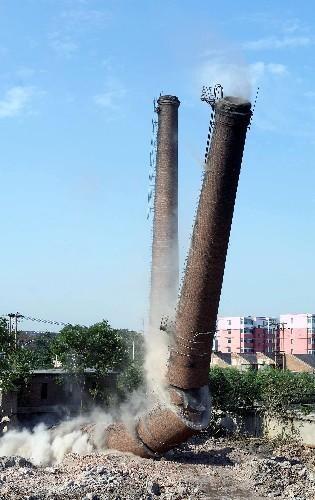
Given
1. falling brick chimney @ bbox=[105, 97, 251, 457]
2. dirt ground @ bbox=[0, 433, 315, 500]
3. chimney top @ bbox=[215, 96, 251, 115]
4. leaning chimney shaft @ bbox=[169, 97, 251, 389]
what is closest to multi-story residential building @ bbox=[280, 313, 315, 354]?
dirt ground @ bbox=[0, 433, 315, 500]

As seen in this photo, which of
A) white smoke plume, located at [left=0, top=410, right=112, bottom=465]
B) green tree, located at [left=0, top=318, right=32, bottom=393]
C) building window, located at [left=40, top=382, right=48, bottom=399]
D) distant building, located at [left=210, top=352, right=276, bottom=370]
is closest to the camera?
white smoke plume, located at [left=0, top=410, right=112, bottom=465]

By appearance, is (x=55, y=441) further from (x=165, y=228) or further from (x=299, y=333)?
(x=299, y=333)

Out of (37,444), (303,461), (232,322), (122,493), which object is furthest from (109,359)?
(232,322)

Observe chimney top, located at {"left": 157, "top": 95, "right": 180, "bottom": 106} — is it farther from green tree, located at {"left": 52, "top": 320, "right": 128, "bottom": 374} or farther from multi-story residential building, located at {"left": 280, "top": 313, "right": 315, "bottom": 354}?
multi-story residential building, located at {"left": 280, "top": 313, "right": 315, "bottom": 354}

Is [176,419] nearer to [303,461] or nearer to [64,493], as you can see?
[64,493]

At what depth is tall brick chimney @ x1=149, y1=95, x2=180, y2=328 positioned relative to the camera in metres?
25.7

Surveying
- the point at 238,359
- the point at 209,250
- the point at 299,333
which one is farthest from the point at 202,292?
the point at 299,333

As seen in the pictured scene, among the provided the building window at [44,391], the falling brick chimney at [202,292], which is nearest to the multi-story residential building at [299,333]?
the building window at [44,391]

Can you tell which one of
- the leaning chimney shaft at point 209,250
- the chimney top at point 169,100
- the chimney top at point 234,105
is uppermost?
the chimney top at point 169,100

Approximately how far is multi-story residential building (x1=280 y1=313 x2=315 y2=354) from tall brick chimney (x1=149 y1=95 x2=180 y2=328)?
2305 inches

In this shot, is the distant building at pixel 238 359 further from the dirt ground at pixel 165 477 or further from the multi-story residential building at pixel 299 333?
the dirt ground at pixel 165 477

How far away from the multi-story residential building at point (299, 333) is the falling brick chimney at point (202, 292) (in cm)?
6521

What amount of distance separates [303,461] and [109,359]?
41.4 feet

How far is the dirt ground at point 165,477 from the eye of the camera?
15508mm
